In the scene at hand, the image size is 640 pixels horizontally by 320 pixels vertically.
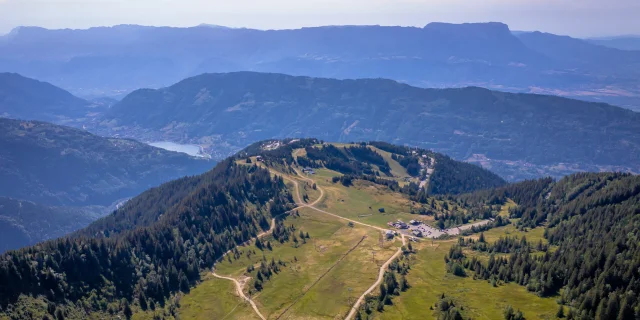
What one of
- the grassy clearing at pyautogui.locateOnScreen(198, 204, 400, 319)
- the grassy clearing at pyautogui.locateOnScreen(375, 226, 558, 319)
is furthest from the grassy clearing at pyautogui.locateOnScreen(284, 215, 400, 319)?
the grassy clearing at pyautogui.locateOnScreen(375, 226, 558, 319)

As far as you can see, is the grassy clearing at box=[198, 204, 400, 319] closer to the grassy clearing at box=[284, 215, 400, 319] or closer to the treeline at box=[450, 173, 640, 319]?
the grassy clearing at box=[284, 215, 400, 319]

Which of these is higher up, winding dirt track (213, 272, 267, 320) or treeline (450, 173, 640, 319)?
treeline (450, 173, 640, 319)

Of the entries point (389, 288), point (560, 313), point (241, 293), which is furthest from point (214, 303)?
point (560, 313)

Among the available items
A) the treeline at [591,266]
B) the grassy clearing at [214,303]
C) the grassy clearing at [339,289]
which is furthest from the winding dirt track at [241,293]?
the treeline at [591,266]

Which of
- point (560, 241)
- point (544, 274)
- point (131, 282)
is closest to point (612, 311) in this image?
point (544, 274)

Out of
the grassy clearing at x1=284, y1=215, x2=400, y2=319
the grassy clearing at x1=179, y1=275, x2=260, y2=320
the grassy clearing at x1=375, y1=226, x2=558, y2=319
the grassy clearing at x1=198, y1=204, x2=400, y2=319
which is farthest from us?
the grassy clearing at x1=179, y1=275, x2=260, y2=320

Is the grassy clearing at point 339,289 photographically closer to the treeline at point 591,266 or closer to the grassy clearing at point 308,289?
the grassy clearing at point 308,289

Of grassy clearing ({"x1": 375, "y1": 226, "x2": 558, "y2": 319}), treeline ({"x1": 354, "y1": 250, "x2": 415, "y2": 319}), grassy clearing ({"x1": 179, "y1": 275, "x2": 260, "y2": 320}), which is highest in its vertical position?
grassy clearing ({"x1": 375, "y1": 226, "x2": 558, "y2": 319})
